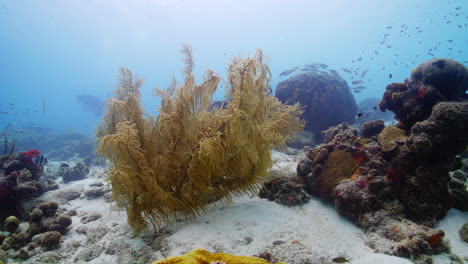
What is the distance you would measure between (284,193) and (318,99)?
10677mm

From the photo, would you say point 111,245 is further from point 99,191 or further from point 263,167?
point 99,191

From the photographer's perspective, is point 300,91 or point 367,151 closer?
point 367,151

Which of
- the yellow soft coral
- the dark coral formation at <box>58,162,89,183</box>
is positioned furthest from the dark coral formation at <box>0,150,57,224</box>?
the yellow soft coral

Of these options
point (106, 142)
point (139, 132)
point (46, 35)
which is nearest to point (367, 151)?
point (139, 132)

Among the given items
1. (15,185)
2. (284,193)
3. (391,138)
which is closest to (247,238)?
(284,193)

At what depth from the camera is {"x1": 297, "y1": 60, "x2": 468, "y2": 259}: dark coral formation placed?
3.69 m

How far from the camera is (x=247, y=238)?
12.4 feet

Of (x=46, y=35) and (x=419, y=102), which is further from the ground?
(x=46, y=35)

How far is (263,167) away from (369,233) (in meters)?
2.33

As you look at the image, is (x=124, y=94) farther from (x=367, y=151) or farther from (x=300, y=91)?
(x=300, y=91)

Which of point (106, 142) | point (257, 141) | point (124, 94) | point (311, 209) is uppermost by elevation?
point (124, 94)

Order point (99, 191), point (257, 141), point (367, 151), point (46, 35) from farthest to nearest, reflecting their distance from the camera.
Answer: point (46, 35) → point (99, 191) → point (367, 151) → point (257, 141)

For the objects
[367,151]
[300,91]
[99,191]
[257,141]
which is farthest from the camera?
[300,91]

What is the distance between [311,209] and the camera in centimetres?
516
